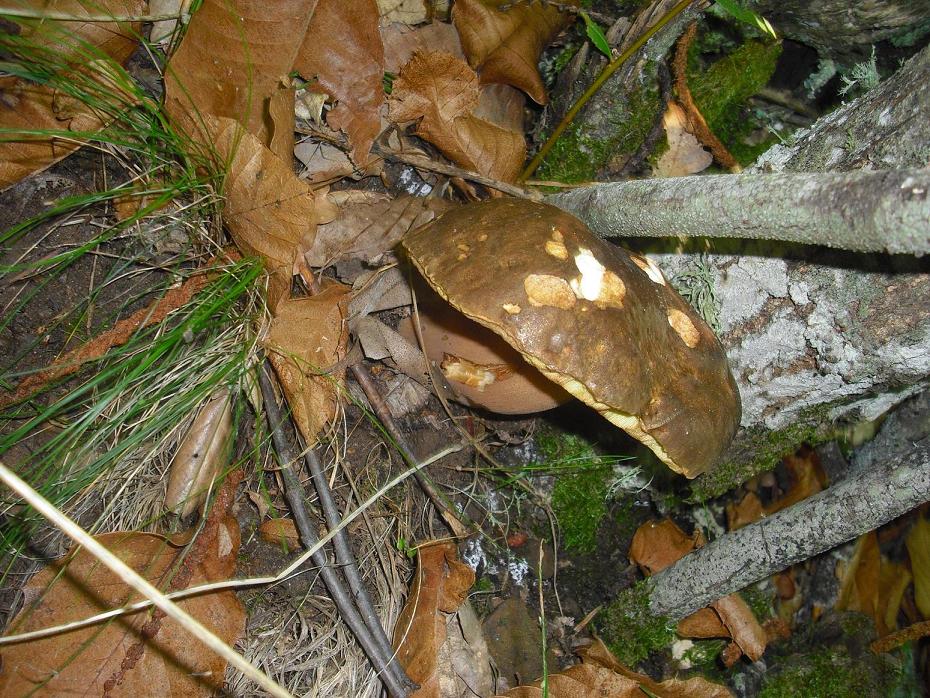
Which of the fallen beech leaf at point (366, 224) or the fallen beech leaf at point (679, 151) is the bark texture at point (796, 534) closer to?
the fallen beech leaf at point (679, 151)

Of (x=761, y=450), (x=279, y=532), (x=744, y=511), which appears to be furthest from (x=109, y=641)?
(x=744, y=511)

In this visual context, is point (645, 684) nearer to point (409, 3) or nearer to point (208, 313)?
point (208, 313)

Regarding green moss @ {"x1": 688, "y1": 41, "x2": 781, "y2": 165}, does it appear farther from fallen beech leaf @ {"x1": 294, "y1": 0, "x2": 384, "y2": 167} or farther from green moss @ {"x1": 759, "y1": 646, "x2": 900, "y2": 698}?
green moss @ {"x1": 759, "y1": 646, "x2": 900, "y2": 698}

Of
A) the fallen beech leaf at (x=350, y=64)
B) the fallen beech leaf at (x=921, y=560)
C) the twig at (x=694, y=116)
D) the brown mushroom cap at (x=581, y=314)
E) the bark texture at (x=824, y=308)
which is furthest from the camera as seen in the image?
the fallen beech leaf at (x=921, y=560)

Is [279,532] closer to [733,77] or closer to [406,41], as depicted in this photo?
[406,41]

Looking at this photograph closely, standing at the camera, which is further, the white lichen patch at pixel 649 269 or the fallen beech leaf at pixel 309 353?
the fallen beech leaf at pixel 309 353

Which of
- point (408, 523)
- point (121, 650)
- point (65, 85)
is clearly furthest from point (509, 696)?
point (65, 85)

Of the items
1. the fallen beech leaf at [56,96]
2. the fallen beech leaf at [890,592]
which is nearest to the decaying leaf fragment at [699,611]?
the fallen beech leaf at [890,592]

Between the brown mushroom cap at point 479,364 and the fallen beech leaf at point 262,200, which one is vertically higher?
the fallen beech leaf at point 262,200

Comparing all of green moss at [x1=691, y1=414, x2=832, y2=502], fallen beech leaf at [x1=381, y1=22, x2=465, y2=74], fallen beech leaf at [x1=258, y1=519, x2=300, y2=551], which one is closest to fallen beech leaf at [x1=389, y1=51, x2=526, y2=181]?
fallen beech leaf at [x1=381, y1=22, x2=465, y2=74]
